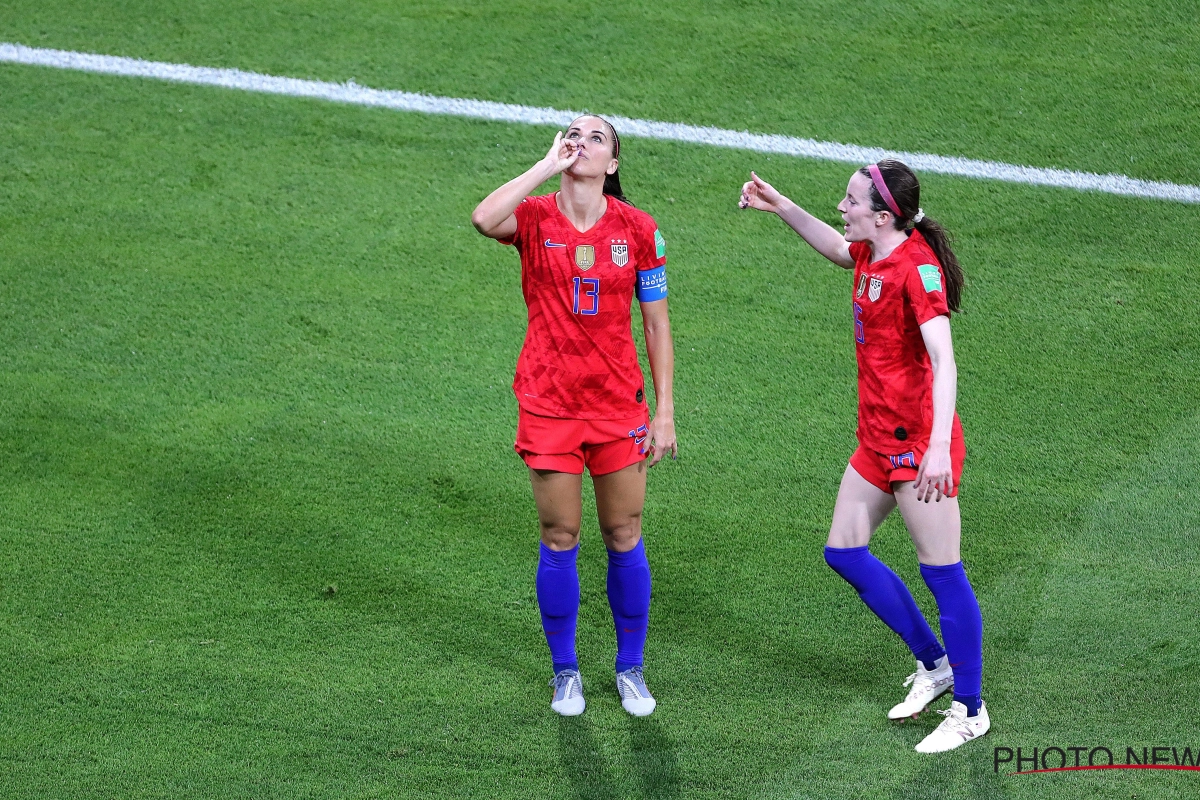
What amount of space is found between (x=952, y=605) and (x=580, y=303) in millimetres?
1571

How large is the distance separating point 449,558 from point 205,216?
3.10 metres

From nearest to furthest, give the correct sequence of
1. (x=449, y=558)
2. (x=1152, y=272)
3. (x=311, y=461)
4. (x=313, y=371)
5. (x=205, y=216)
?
(x=449, y=558) → (x=311, y=461) → (x=313, y=371) → (x=1152, y=272) → (x=205, y=216)

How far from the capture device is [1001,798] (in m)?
4.19

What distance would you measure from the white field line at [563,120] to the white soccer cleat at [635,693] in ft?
13.3

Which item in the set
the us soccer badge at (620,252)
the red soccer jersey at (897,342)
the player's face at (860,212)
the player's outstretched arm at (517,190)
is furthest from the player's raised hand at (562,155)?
the red soccer jersey at (897,342)

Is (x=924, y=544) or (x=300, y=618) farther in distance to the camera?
(x=300, y=618)

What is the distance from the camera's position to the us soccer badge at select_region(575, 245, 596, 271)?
4.18 m

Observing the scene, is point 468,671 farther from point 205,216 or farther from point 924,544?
point 205,216

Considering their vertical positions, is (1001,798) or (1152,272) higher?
(1152,272)

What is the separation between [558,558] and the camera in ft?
14.6

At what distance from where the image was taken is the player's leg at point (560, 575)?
4.34 meters

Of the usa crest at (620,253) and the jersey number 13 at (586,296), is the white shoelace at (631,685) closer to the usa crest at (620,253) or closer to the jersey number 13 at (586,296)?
the jersey number 13 at (586,296)

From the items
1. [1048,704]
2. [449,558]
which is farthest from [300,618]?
[1048,704]

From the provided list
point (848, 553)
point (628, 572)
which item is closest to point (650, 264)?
point (628, 572)
